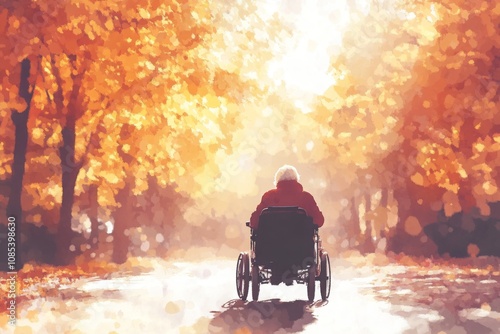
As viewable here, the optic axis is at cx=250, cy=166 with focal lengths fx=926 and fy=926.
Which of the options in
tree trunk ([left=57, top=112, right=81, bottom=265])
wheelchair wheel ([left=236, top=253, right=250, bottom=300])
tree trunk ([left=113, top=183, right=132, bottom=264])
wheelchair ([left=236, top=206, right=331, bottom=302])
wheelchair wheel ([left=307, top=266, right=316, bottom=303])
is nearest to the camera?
wheelchair ([left=236, top=206, right=331, bottom=302])

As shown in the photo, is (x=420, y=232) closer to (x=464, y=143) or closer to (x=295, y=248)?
(x=464, y=143)

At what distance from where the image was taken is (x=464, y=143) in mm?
24172

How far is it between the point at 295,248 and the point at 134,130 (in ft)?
40.3

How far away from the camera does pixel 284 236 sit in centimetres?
1307

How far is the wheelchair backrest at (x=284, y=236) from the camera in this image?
42.9 feet

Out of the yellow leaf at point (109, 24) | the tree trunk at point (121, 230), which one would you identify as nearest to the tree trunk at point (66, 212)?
the yellow leaf at point (109, 24)

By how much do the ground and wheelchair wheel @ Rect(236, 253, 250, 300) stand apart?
22cm

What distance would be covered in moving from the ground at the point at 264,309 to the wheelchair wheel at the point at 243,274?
0.71 ft

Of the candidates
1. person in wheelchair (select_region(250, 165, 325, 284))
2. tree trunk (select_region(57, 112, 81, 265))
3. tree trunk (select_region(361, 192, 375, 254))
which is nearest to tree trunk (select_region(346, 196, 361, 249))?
tree trunk (select_region(361, 192, 375, 254))

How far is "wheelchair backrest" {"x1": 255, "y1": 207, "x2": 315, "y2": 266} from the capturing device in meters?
13.1

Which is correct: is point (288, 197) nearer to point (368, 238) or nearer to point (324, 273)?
point (324, 273)

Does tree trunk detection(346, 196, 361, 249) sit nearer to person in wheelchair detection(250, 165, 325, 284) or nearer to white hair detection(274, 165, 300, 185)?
white hair detection(274, 165, 300, 185)

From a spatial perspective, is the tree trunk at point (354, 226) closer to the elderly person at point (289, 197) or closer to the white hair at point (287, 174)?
the white hair at point (287, 174)

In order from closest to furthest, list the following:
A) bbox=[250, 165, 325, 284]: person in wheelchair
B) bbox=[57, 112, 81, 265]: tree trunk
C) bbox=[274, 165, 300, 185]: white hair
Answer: bbox=[250, 165, 325, 284]: person in wheelchair, bbox=[274, 165, 300, 185]: white hair, bbox=[57, 112, 81, 265]: tree trunk
